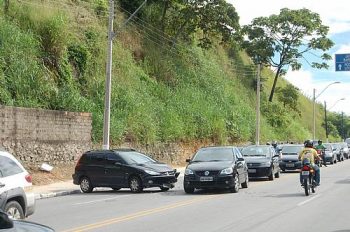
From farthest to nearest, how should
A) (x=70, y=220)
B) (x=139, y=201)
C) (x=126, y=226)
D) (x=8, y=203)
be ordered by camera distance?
1. (x=139, y=201)
2. (x=70, y=220)
3. (x=126, y=226)
4. (x=8, y=203)

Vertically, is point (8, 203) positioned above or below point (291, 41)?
below

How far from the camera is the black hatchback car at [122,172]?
65.9 ft

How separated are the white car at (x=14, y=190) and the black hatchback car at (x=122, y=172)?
881 cm

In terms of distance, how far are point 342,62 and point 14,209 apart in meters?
38.3

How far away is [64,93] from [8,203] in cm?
1781

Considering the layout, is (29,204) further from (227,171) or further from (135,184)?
(135,184)

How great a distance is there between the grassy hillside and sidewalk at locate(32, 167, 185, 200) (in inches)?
164

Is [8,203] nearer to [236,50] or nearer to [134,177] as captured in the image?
[134,177]

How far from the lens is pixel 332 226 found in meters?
11.3

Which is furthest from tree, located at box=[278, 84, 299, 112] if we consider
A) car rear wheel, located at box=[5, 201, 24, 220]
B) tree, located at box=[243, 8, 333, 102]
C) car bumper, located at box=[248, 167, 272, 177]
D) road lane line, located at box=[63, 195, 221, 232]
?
car rear wheel, located at box=[5, 201, 24, 220]

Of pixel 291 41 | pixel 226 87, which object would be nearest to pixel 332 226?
pixel 226 87

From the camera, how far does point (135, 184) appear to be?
20234 millimetres

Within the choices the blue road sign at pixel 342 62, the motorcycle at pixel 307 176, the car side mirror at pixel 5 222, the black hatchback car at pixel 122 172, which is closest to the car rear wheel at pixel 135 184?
the black hatchback car at pixel 122 172

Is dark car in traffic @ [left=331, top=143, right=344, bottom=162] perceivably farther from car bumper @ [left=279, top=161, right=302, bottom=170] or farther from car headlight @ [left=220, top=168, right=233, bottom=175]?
car headlight @ [left=220, top=168, right=233, bottom=175]
